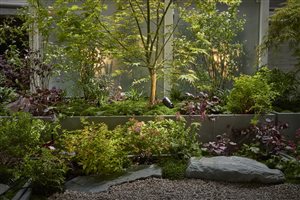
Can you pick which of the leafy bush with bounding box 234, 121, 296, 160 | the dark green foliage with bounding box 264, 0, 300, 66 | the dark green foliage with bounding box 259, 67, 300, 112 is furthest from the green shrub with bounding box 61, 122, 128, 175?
the dark green foliage with bounding box 264, 0, 300, 66

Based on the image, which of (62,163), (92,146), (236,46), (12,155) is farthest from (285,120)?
(12,155)

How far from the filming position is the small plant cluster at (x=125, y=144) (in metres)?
3.75

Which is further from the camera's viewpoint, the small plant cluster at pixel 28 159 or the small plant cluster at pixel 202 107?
the small plant cluster at pixel 202 107

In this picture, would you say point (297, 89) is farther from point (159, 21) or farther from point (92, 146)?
point (92, 146)

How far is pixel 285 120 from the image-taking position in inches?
197

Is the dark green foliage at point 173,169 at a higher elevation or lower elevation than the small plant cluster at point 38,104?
lower

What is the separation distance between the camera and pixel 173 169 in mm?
3895

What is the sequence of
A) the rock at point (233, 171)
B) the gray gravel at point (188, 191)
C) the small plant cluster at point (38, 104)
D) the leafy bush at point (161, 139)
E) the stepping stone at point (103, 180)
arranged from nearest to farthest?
1. the gray gravel at point (188, 191)
2. the stepping stone at point (103, 180)
3. the rock at point (233, 171)
4. the leafy bush at point (161, 139)
5. the small plant cluster at point (38, 104)

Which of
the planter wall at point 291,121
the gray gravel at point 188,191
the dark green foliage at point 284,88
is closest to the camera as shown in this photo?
the gray gravel at point 188,191

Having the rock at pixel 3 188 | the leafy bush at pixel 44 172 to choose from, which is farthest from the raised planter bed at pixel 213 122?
the rock at pixel 3 188

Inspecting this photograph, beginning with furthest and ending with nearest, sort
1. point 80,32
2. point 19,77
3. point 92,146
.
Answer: point 19,77, point 80,32, point 92,146

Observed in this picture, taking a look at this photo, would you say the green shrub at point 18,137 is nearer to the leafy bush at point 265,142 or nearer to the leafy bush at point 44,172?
the leafy bush at point 44,172

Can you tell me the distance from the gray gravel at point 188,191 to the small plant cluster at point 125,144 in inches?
14.0

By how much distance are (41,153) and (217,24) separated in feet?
13.2
